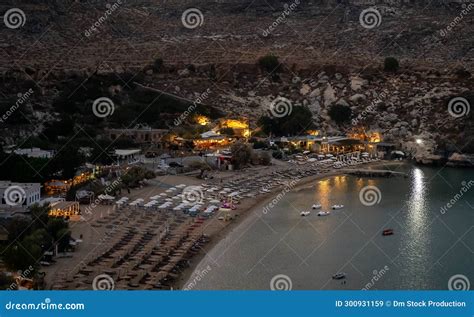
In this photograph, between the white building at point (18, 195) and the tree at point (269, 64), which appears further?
the tree at point (269, 64)

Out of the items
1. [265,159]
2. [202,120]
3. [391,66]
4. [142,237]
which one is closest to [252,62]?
[391,66]

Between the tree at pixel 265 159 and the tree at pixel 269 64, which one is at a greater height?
the tree at pixel 269 64

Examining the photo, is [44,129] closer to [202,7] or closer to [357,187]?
[357,187]

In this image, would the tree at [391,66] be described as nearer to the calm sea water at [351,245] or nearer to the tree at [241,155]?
the tree at [241,155]

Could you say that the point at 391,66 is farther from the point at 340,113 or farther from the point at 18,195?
the point at 18,195

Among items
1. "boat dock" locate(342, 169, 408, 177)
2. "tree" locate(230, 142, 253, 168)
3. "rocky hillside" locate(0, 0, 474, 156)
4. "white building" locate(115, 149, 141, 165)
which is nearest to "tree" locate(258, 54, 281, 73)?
"rocky hillside" locate(0, 0, 474, 156)

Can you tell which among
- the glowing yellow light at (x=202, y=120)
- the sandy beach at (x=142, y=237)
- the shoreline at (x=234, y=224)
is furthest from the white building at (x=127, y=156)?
the glowing yellow light at (x=202, y=120)
